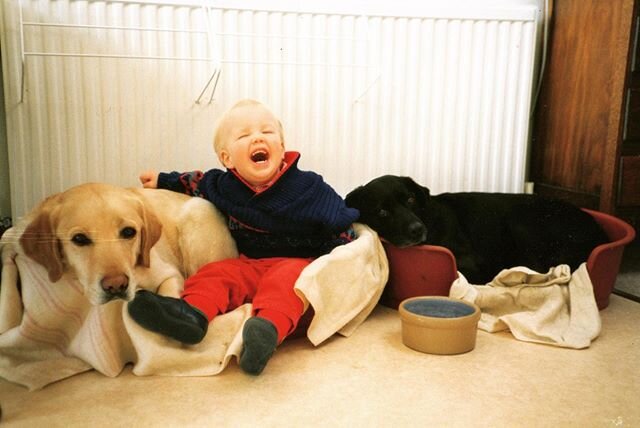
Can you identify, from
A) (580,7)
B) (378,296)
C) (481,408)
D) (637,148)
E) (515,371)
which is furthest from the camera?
(580,7)

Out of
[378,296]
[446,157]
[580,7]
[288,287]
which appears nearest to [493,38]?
[580,7]

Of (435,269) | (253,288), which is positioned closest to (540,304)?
(435,269)

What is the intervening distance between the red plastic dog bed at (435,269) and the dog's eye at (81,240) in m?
0.75

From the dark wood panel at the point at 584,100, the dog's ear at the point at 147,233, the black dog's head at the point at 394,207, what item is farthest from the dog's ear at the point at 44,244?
the dark wood panel at the point at 584,100

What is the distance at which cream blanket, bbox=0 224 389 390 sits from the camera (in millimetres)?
844

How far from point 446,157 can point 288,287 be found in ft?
2.73

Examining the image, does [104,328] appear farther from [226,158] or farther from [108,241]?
[226,158]

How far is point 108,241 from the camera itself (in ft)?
2.67

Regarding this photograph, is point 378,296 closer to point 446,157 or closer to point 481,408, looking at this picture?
point 481,408

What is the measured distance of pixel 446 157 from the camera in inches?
68.8

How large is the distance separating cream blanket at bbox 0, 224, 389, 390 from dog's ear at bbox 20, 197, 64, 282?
0.02 m

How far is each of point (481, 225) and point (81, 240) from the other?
3.36ft

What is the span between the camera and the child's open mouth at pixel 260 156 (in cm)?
125

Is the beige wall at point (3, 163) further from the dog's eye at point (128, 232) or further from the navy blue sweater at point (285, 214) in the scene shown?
the navy blue sweater at point (285, 214)
